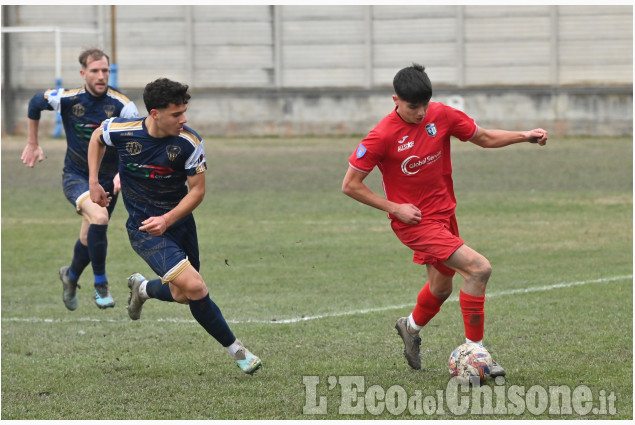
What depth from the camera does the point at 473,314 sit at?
648 centimetres

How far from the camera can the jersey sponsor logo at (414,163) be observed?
256 inches

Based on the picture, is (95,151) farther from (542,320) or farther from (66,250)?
(66,250)

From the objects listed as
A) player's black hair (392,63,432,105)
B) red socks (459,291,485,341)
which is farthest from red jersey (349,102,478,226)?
red socks (459,291,485,341)

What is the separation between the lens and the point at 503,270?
11398 millimetres

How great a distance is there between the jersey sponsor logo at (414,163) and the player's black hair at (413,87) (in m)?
0.40

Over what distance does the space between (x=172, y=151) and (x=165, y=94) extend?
419 mm

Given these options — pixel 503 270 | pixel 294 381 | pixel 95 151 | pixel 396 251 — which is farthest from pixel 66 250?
pixel 294 381

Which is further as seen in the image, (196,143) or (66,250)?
(66,250)

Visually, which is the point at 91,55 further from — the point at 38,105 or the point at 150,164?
the point at 150,164

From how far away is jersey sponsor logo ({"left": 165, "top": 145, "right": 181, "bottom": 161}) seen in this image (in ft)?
21.3

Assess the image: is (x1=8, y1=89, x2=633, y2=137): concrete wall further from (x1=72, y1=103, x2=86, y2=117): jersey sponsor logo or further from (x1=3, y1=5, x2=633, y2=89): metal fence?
(x1=72, y1=103, x2=86, y2=117): jersey sponsor logo

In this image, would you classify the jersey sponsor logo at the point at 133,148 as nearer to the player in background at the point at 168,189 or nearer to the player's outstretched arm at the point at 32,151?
the player in background at the point at 168,189

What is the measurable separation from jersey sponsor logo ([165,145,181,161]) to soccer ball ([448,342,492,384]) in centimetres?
219

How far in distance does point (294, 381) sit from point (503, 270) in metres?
5.49
